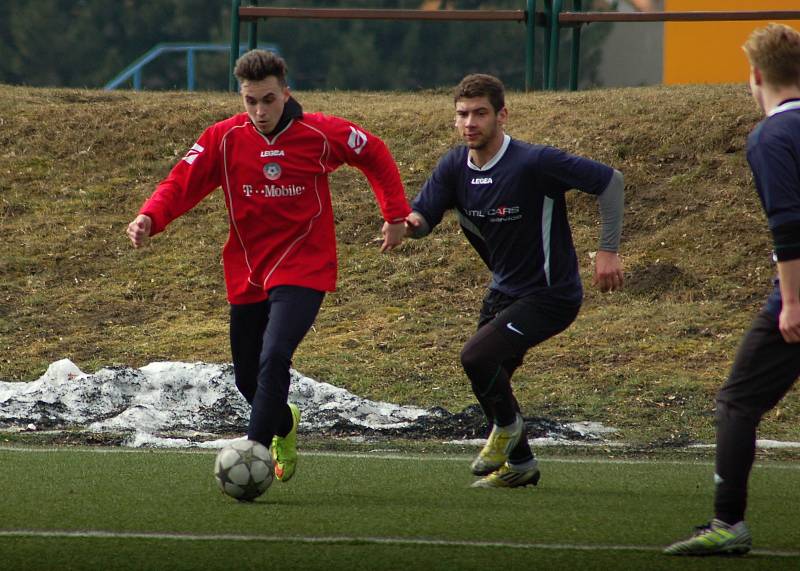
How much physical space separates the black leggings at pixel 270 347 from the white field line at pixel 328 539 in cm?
100

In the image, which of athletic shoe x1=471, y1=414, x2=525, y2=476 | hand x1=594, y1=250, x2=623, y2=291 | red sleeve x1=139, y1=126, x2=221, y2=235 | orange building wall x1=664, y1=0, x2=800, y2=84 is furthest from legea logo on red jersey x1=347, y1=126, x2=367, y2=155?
orange building wall x1=664, y1=0, x2=800, y2=84

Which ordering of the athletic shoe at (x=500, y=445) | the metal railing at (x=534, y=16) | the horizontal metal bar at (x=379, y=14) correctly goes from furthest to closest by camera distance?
the horizontal metal bar at (x=379, y=14) < the metal railing at (x=534, y=16) < the athletic shoe at (x=500, y=445)

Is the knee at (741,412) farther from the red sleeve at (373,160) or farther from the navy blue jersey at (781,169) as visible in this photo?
the red sleeve at (373,160)

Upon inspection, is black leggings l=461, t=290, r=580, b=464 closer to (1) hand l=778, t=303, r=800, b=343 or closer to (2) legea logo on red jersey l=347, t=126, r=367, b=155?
(2) legea logo on red jersey l=347, t=126, r=367, b=155

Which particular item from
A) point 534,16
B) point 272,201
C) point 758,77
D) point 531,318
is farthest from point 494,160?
point 534,16

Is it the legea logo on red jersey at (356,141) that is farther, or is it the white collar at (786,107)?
the legea logo on red jersey at (356,141)

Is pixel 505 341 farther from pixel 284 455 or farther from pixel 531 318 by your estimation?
pixel 284 455

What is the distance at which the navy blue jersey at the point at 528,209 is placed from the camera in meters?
7.35

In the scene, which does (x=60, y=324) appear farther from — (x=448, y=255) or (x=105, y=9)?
(x=105, y=9)

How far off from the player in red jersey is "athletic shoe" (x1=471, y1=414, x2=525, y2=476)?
980 millimetres

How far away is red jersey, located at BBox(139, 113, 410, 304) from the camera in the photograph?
24.1 feet

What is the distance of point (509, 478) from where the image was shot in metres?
7.55

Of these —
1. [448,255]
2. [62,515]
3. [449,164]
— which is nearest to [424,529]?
[62,515]

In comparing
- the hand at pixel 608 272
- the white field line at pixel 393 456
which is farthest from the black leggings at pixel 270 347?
the white field line at pixel 393 456
